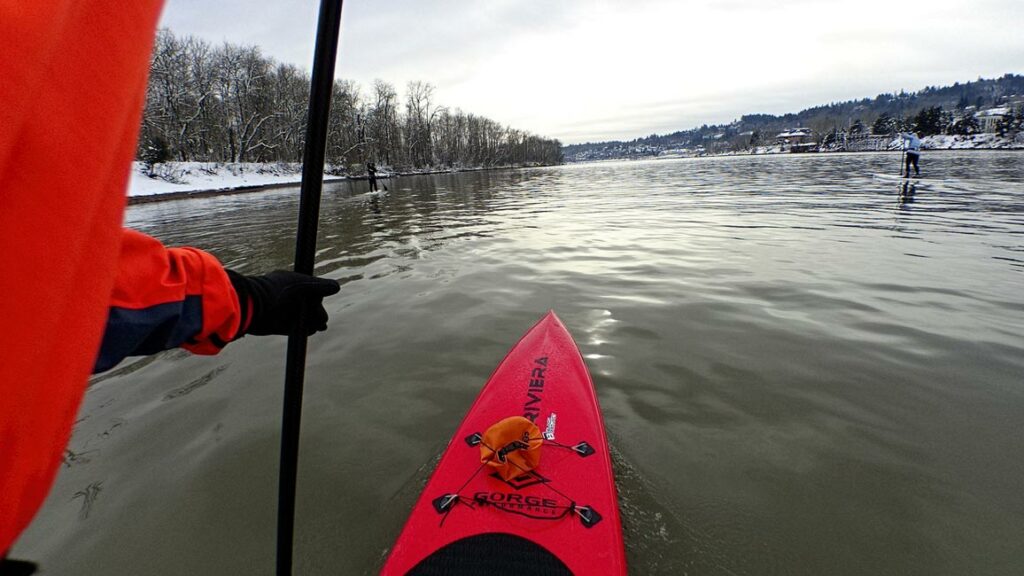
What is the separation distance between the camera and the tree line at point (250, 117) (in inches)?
1684

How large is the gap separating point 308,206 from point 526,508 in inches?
69.9

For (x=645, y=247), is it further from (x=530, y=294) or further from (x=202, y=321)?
(x=202, y=321)

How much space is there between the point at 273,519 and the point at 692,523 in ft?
7.95

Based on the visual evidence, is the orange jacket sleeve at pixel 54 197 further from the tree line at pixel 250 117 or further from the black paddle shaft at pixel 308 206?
the tree line at pixel 250 117

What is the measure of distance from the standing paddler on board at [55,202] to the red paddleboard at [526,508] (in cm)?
163

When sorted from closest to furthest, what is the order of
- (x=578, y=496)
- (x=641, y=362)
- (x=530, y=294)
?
(x=578, y=496) → (x=641, y=362) → (x=530, y=294)

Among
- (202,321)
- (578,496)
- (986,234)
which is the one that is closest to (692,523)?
(578,496)

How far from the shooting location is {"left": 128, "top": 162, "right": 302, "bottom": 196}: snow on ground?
31.5 m

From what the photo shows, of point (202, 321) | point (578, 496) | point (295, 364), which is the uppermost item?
point (202, 321)

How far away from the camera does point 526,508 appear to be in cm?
224

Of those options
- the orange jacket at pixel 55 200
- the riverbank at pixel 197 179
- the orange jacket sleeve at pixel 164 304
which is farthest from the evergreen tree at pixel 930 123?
the orange jacket at pixel 55 200

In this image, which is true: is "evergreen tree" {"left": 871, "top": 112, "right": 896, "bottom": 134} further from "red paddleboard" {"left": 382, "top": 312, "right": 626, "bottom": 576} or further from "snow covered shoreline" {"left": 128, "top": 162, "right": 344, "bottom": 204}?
"red paddleboard" {"left": 382, "top": 312, "right": 626, "bottom": 576}

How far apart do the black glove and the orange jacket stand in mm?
738

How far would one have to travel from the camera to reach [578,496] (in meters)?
2.35
